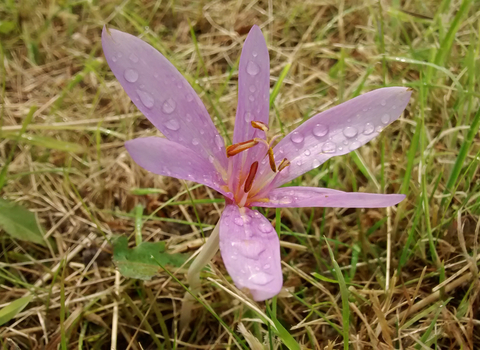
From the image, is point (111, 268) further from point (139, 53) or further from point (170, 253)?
point (139, 53)

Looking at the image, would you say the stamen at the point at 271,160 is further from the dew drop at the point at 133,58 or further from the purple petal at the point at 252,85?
the dew drop at the point at 133,58

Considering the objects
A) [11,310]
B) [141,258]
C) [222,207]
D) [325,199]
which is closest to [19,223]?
[11,310]

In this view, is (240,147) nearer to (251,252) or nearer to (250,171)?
(250,171)

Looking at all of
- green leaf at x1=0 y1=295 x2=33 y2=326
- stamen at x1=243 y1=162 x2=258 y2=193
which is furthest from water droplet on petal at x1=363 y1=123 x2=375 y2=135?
green leaf at x1=0 y1=295 x2=33 y2=326

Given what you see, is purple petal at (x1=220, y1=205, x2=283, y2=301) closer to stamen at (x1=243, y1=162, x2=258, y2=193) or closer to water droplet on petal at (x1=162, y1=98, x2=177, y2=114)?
stamen at (x1=243, y1=162, x2=258, y2=193)

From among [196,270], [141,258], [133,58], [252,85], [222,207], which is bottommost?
[222,207]

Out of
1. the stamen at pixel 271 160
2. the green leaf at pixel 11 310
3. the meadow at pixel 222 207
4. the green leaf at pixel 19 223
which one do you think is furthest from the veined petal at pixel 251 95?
the green leaf at pixel 19 223
